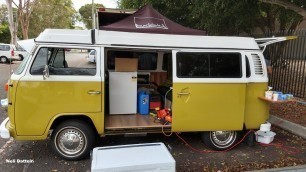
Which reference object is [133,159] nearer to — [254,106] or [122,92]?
[122,92]

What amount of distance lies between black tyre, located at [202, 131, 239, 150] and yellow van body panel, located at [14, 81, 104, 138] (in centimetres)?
218

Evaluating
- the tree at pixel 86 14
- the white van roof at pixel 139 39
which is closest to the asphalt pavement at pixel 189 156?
the white van roof at pixel 139 39

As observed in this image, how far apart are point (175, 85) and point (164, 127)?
836 mm

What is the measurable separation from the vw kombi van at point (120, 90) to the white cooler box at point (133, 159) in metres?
0.80

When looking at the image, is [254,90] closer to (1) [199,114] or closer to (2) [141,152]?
(1) [199,114]

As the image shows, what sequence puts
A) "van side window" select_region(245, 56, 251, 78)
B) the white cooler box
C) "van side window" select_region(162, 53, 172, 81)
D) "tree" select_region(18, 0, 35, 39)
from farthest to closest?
"tree" select_region(18, 0, 35, 39)
"van side window" select_region(162, 53, 172, 81)
"van side window" select_region(245, 56, 251, 78)
the white cooler box

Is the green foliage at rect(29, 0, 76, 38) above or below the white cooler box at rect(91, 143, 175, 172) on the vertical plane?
above

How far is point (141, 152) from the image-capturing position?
448 centimetres

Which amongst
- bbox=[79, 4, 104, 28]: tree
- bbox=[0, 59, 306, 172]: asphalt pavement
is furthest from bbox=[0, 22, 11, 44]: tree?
bbox=[0, 59, 306, 172]: asphalt pavement

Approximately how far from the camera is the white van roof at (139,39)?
16.3ft

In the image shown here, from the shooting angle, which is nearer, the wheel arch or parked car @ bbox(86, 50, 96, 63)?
the wheel arch

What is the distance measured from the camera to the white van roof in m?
4.96

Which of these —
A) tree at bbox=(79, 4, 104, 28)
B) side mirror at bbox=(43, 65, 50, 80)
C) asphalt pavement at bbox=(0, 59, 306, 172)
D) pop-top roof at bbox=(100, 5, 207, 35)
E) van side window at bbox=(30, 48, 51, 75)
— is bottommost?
asphalt pavement at bbox=(0, 59, 306, 172)

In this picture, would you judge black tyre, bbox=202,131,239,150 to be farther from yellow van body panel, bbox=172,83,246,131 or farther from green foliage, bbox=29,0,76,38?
green foliage, bbox=29,0,76,38
